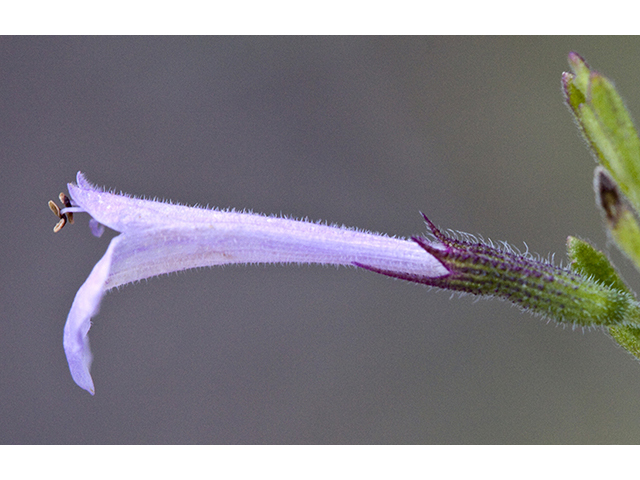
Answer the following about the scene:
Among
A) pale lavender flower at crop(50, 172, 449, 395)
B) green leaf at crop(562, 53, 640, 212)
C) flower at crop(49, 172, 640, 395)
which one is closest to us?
green leaf at crop(562, 53, 640, 212)

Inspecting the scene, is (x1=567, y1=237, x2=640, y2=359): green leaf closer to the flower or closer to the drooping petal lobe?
the flower

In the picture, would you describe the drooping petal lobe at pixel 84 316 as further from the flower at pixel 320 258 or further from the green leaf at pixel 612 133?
Result: the green leaf at pixel 612 133

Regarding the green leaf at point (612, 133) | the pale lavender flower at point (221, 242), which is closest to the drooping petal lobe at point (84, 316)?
the pale lavender flower at point (221, 242)

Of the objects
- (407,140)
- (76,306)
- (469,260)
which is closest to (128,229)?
(76,306)

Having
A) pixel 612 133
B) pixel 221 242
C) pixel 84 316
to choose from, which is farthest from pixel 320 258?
pixel 612 133

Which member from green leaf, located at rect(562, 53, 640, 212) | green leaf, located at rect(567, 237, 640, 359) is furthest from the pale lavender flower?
green leaf, located at rect(562, 53, 640, 212)

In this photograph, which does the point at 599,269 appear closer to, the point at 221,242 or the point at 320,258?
the point at 320,258

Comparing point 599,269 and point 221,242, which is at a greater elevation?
point 221,242

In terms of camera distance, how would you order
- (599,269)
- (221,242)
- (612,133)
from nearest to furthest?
1. (612,133)
2. (599,269)
3. (221,242)

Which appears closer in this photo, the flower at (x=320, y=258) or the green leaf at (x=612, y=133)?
the green leaf at (x=612, y=133)

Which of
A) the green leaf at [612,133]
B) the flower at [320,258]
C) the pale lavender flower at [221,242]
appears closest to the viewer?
the green leaf at [612,133]
